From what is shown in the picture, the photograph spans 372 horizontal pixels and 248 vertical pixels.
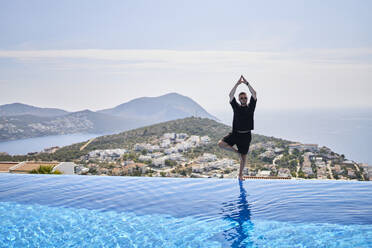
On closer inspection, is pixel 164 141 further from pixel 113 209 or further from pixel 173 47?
pixel 113 209

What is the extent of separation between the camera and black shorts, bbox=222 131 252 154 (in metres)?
4.09

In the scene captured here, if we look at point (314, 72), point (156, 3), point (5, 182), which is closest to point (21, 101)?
point (314, 72)

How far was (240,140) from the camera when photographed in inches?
161

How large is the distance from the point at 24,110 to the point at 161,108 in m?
74.0

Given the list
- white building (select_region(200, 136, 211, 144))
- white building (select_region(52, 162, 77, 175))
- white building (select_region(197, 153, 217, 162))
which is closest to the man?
white building (select_region(52, 162, 77, 175))

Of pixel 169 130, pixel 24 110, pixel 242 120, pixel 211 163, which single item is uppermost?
pixel 24 110

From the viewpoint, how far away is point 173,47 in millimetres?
36906

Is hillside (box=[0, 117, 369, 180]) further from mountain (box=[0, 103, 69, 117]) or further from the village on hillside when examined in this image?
mountain (box=[0, 103, 69, 117])

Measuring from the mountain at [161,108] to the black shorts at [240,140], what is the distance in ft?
456

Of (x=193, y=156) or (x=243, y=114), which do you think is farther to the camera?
(x=193, y=156)

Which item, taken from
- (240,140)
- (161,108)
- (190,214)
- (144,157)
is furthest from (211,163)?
(161,108)

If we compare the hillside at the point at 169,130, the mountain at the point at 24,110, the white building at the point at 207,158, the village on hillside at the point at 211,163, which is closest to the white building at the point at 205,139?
the village on hillside at the point at 211,163

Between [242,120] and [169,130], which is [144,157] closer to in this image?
[169,130]

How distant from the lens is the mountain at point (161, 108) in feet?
492
